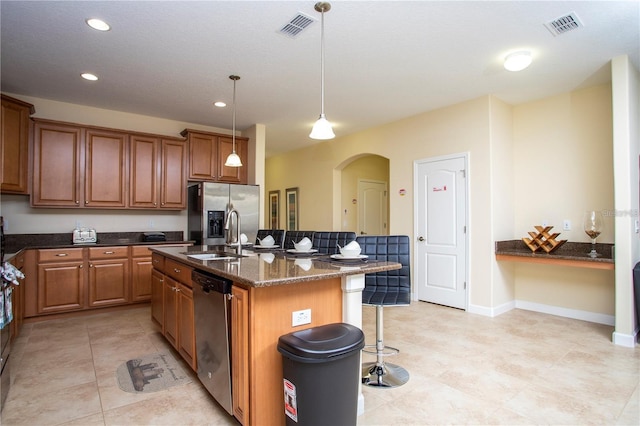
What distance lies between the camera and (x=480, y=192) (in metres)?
4.20

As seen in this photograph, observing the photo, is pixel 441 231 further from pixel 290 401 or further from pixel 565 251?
pixel 290 401

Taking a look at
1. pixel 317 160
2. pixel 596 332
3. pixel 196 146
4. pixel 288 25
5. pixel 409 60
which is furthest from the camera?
pixel 317 160

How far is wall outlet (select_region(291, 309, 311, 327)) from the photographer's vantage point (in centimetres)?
185

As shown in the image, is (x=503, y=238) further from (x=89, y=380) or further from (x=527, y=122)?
(x=89, y=380)

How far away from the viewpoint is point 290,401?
1.65 metres

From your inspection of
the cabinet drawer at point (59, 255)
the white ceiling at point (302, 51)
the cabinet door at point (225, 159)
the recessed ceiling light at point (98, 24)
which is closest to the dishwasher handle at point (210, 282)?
the white ceiling at point (302, 51)

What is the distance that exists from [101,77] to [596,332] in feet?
19.0

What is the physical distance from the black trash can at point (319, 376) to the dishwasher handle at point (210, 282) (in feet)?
1.41

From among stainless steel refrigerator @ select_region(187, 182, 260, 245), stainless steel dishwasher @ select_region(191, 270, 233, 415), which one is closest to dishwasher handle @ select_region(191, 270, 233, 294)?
stainless steel dishwasher @ select_region(191, 270, 233, 415)

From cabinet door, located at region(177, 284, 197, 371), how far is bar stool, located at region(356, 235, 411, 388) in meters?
1.21

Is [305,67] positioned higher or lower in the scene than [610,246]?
higher

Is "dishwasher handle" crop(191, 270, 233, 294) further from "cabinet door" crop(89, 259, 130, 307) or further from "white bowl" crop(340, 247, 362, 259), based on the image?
"cabinet door" crop(89, 259, 130, 307)

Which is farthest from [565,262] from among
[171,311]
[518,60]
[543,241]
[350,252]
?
[171,311]

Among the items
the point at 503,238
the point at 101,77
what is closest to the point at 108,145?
the point at 101,77
